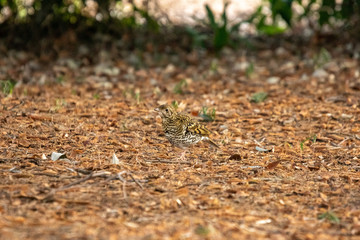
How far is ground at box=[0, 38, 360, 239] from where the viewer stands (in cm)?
390

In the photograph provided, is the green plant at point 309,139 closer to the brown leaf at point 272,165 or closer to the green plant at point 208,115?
the brown leaf at point 272,165

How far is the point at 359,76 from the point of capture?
29.3ft

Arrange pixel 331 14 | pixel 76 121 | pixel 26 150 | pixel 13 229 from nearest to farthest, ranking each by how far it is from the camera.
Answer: pixel 13 229 < pixel 26 150 < pixel 76 121 < pixel 331 14

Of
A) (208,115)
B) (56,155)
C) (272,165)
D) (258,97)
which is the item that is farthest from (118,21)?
(272,165)

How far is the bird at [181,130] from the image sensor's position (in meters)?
5.67

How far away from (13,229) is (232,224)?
1344 millimetres

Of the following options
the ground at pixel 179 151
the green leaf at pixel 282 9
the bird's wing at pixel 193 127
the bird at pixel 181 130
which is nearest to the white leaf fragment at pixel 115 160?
the ground at pixel 179 151

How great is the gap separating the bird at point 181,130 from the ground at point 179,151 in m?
0.14

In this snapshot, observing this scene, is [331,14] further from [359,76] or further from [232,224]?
[232,224]

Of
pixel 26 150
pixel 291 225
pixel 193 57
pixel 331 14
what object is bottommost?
pixel 291 225

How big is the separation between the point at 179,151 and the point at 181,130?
0.31 m

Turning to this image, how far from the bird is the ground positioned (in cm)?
14

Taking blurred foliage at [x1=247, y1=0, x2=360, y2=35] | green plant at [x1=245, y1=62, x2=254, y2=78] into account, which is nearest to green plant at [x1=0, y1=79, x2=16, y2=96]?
green plant at [x1=245, y1=62, x2=254, y2=78]

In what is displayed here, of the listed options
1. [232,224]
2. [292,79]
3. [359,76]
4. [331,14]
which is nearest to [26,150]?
[232,224]
